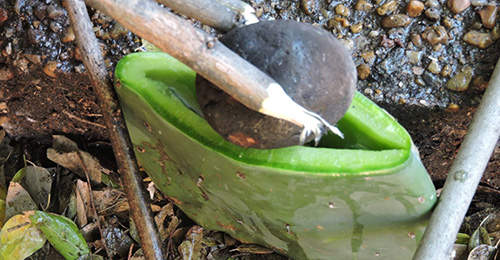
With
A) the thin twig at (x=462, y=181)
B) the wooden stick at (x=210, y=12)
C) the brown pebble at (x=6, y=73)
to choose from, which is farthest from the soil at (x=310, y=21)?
the wooden stick at (x=210, y=12)

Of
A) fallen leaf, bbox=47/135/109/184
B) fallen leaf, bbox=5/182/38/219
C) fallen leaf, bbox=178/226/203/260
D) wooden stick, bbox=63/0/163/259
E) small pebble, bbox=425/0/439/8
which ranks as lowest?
fallen leaf, bbox=178/226/203/260

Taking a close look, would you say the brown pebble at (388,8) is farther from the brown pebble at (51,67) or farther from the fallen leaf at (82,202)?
the fallen leaf at (82,202)

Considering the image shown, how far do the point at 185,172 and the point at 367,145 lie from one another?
42cm

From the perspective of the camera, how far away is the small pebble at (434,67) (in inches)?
51.9

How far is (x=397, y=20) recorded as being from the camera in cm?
134

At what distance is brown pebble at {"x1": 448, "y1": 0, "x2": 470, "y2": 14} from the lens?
4.33 feet

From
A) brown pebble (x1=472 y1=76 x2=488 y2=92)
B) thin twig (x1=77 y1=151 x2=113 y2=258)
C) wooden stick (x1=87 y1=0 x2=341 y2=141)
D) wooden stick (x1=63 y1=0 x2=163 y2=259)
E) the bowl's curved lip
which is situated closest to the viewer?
Result: wooden stick (x1=87 y1=0 x2=341 y2=141)

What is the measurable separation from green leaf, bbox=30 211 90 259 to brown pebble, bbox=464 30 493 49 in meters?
1.09

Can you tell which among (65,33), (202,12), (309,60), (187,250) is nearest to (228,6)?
(202,12)

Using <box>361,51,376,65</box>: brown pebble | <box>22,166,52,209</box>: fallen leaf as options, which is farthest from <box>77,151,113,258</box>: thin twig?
<box>361,51,376,65</box>: brown pebble

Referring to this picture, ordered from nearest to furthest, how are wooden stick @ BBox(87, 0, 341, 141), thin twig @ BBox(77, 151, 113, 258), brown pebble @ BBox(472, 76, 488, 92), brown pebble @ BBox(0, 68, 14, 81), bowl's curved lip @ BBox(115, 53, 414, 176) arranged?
wooden stick @ BBox(87, 0, 341, 141) < bowl's curved lip @ BBox(115, 53, 414, 176) < brown pebble @ BBox(472, 76, 488, 92) < brown pebble @ BBox(0, 68, 14, 81) < thin twig @ BBox(77, 151, 113, 258)

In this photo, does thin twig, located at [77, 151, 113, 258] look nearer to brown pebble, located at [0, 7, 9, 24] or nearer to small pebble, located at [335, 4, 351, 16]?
brown pebble, located at [0, 7, 9, 24]

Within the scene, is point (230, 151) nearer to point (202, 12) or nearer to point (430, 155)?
point (202, 12)

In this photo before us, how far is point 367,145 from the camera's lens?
1.06 m
